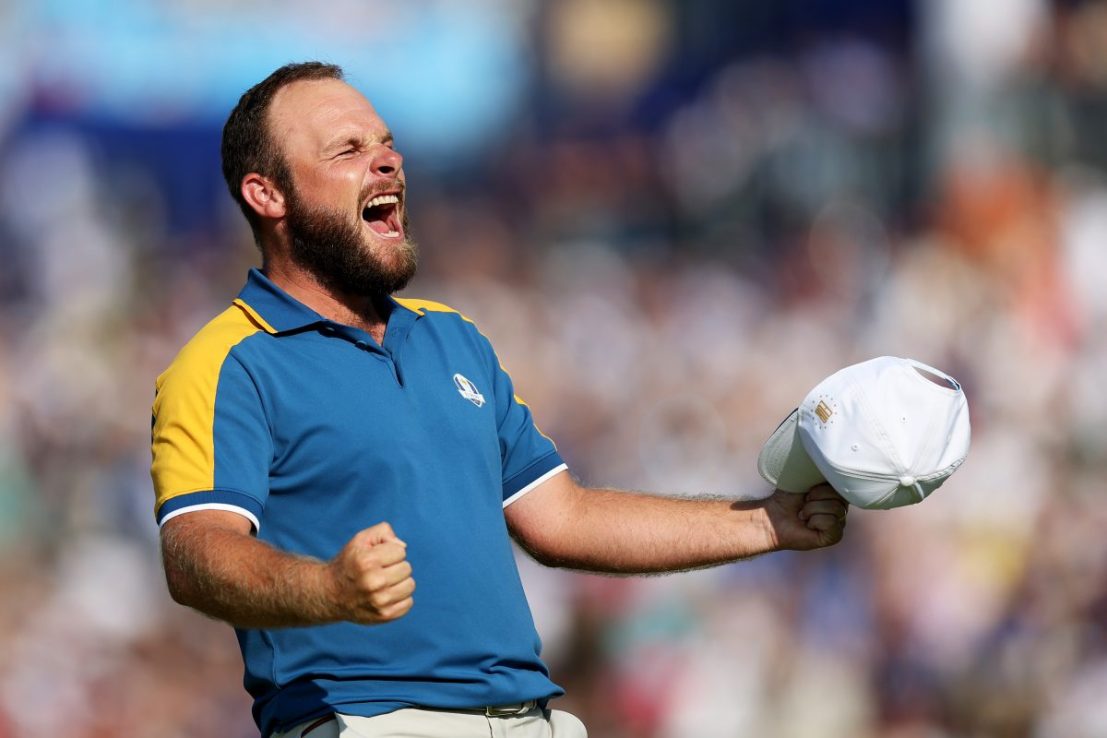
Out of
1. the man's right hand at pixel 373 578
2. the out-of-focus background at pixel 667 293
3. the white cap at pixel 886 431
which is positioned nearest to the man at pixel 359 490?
the man's right hand at pixel 373 578

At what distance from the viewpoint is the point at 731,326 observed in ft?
32.1

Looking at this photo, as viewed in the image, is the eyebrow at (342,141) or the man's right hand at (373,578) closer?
the man's right hand at (373,578)

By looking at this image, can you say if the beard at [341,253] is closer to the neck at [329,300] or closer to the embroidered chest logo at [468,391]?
the neck at [329,300]

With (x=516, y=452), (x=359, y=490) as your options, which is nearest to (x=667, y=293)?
(x=516, y=452)

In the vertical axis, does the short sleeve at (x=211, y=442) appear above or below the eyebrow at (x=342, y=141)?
below

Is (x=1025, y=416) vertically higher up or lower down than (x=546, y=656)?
higher up

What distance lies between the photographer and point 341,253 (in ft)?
11.3

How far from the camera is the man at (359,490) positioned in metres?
2.93

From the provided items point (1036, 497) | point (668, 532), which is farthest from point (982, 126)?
point (668, 532)

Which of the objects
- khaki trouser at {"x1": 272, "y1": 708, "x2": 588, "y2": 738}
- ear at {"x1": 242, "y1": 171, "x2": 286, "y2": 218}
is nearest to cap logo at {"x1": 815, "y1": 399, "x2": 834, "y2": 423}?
khaki trouser at {"x1": 272, "y1": 708, "x2": 588, "y2": 738}

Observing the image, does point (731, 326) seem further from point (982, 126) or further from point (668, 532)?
point (668, 532)

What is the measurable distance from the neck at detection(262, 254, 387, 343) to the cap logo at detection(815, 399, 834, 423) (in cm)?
95

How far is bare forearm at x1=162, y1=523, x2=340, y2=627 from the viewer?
2621 millimetres

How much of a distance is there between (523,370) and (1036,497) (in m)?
3.55
